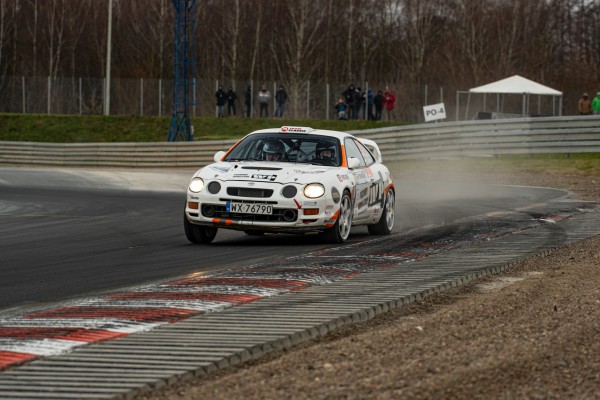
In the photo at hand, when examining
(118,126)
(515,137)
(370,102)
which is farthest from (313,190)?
(118,126)

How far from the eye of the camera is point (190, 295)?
8.72 meters

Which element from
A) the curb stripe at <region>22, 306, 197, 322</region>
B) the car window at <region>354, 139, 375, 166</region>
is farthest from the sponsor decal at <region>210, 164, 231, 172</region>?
the curb stripe at <region>22, 306, 197, 322</region>

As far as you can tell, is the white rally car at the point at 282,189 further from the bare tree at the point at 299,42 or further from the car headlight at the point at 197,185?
the bare tree at the point at 299,42

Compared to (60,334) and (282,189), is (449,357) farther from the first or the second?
(282,189)

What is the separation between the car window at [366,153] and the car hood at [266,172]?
4.60 ft

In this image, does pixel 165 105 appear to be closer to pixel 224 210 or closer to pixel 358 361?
pixel 224 210

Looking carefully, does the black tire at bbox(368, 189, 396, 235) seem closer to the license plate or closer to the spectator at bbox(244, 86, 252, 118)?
the license plate

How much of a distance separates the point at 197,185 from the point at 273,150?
46.1 inches

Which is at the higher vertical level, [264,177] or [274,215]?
[264,177]

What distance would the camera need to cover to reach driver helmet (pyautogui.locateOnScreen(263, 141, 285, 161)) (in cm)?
1405

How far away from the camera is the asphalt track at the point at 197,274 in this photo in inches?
256

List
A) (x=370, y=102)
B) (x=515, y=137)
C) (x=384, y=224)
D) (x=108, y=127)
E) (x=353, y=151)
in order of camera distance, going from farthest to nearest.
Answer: (x=108, y=127)
(x=370, y=102)
(x=515, y=137)
(x=384, y=224)
(x=353, y=151)

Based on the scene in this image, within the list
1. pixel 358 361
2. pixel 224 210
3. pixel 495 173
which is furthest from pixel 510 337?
pixel 495 173

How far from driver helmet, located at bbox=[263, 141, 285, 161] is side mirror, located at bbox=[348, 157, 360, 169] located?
0.76 m
